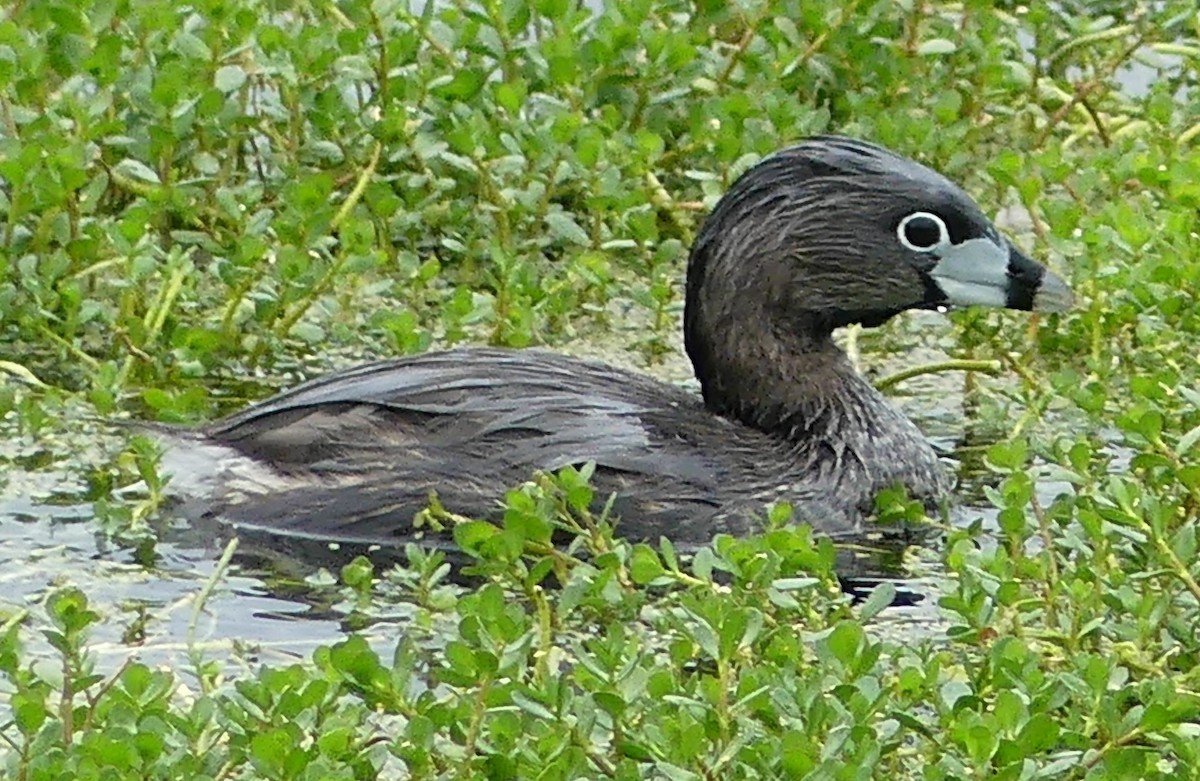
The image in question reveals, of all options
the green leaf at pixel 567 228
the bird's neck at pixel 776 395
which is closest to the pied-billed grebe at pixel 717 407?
the bird's neck at pixel 776 395

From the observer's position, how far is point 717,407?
24.0 ft

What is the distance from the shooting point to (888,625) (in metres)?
6.30

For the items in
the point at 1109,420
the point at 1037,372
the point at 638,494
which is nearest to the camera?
the point at 638,494

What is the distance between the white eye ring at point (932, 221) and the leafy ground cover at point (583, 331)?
0.35 meters

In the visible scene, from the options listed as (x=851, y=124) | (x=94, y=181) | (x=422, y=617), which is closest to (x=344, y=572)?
(x=422, y=617)

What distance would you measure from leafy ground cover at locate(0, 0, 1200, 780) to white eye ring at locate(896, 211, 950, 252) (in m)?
0.35

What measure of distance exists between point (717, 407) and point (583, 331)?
96 cm

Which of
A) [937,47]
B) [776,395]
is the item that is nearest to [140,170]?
[776,395]

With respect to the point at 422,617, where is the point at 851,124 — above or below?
above

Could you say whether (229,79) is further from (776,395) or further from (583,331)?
(776,395)

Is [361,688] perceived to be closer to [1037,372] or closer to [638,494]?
[638,494]

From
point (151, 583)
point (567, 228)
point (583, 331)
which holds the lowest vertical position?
point (151, 583)

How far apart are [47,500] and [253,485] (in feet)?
1.45

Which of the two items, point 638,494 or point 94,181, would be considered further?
point 94,181
